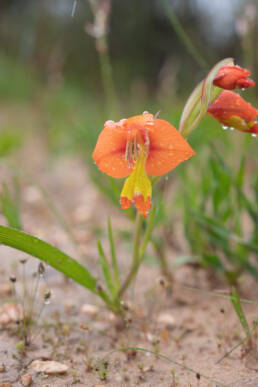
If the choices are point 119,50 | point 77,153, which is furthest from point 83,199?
point 119,50

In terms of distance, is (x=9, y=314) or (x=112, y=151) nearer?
(x=112, y=151)

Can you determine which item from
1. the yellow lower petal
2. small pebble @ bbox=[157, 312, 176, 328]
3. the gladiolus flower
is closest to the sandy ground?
small pebble @ bbox=[157, 312, 176, 328]

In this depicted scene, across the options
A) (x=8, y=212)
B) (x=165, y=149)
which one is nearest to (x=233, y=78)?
(x=165, y=149)

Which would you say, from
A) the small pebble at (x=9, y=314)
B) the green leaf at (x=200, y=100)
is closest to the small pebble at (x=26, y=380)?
the small pebble at (x=9, y=314)

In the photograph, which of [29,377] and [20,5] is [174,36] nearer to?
[20,5]

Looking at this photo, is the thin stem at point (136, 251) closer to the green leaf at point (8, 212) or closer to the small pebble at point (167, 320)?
the small pebble at point (167, 320)

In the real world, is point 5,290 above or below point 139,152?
below

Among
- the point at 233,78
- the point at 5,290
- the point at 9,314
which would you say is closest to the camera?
the point at 233,78

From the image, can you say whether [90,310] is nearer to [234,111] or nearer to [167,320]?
[167,320]
